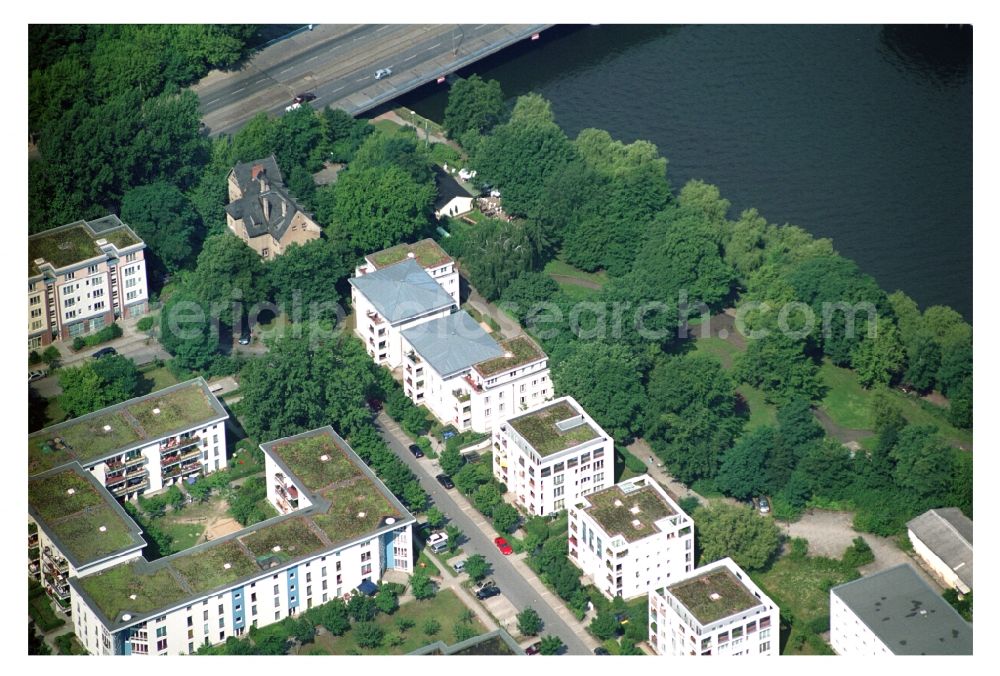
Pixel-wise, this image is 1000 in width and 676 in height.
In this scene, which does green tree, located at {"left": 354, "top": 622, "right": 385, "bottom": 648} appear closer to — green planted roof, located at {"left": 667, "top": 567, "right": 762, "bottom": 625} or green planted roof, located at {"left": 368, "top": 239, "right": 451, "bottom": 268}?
green planted roof, located at {"left": 667, "top": 567, "right": 762, "bottom": 625}

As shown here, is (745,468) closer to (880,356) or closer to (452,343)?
(880,356)

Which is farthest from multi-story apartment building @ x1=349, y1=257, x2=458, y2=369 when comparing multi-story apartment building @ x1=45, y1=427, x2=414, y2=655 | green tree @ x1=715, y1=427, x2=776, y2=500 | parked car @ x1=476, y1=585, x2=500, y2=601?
parked car @ x1=476, y1=585, x2=500, y2=601

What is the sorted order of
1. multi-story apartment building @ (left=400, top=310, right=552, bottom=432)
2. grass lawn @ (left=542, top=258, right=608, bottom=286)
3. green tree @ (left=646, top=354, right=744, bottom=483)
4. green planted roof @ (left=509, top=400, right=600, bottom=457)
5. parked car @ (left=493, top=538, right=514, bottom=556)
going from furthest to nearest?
grass lawn @ (left=542, top=258, right=608, bottom=286)
multi-story apartment building @ (left=400, top=310, right=552, bottom=432)
green tree @ (left=646, top=354, right=744, bottom=483)
green planted roof @ (left=509, top=400, right=600, bottom=457)
parked car @ (left=493, top=538, right=514, bottom=556)

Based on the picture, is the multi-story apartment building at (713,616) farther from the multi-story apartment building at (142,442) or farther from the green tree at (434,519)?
the multi-story apartment building at (142,442)

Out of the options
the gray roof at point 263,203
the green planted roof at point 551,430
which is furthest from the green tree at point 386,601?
the gray roof at point 263,203

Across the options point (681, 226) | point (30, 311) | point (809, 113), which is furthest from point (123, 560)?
point (809, 113)

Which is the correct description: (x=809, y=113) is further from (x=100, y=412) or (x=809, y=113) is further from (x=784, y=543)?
(x=100, y=412)

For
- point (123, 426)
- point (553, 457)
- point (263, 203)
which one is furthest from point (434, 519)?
point (263, 203)
